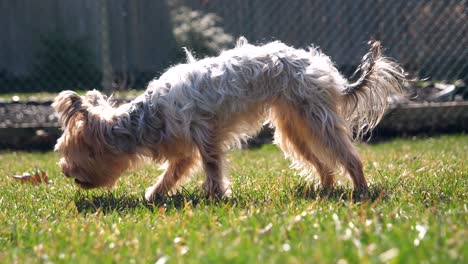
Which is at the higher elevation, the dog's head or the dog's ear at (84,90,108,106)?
the dog's ear at (84,90,108,106)

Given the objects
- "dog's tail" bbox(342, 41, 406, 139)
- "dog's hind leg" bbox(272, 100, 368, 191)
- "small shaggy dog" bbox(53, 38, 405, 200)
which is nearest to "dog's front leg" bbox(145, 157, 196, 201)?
"small shaggy dog" bbox(53, 38, 405, 200)

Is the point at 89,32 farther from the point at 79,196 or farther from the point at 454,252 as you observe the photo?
the point at 454,252

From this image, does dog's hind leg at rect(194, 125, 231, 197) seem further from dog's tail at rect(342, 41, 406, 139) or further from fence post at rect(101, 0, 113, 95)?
fence post at rect(101, 0, 113, 95)

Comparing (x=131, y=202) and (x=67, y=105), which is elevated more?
(x=67, y=105)

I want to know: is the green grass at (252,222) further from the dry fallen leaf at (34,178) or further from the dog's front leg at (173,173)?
the dog's front leg at (173,173)

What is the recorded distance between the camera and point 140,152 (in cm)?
506

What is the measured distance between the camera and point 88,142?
5008 millimetres

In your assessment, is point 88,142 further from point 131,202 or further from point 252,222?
point 252,222

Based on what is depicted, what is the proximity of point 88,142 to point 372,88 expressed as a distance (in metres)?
2.20

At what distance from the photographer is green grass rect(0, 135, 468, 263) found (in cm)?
271

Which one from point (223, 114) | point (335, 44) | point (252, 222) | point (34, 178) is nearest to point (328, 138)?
point (223, 114)

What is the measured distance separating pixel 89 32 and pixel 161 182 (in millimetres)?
10590

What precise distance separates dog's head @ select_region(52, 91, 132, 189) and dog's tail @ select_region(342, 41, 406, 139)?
174 cm

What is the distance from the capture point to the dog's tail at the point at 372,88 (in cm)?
511
